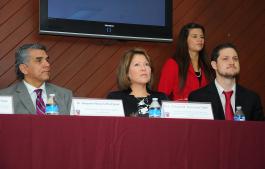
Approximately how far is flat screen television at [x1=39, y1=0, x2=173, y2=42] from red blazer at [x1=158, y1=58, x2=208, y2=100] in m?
0.35

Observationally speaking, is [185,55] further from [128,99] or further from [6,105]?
[6,105]

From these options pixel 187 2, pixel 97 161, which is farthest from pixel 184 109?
pixel 187 2

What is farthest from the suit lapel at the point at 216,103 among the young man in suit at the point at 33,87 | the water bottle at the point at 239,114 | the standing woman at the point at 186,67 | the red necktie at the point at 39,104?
the red necktie at the point at 39,104

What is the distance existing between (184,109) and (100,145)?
20.5 inches

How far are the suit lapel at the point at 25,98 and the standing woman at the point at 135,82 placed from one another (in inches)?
19.6

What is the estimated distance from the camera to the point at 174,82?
400cm

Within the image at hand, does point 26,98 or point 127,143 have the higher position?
point 26,98

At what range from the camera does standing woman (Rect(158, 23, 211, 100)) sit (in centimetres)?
397

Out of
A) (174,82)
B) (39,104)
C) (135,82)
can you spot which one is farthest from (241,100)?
(39,104)

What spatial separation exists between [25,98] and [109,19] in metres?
1.20

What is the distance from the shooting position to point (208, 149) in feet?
7.43

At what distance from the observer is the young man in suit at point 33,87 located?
3170 mm

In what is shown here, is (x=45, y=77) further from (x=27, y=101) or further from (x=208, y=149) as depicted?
(x=208, y=149)

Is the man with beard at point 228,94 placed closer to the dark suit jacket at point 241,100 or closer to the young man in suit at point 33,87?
the dark suit jacket at point 241,100
